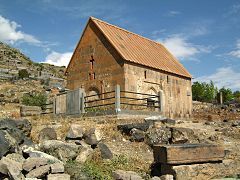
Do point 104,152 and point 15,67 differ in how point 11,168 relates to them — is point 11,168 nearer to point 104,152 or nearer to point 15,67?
point 104,152

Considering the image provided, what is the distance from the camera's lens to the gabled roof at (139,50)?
2232 centimetres

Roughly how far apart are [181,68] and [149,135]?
760 inches

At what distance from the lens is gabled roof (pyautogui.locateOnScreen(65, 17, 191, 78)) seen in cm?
2232

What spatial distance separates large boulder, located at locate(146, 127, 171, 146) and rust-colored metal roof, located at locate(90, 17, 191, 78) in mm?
10567

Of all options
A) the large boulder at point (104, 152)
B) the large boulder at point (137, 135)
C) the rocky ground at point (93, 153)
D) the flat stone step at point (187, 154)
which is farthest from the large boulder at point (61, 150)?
the large boulder at point (137, 135)

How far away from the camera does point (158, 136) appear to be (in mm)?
10711

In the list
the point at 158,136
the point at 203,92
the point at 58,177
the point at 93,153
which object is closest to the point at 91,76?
the point at 158,136

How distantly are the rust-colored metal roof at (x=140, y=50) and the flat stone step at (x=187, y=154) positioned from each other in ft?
43.9

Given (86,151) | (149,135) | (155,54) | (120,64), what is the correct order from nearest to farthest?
1. (86,151)
2. (149,135)
3. (120,64)
4. (155,54)

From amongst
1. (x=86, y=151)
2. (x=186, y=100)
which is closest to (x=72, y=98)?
(x=86, y=151)

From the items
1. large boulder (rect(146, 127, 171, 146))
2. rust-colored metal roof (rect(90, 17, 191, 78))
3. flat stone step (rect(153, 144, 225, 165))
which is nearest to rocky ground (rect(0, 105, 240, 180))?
large boulder (rect(146, 127, 171, 146))

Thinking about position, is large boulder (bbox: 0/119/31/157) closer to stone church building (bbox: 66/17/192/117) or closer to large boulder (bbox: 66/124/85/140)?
large boulder (bbox: 66/124/85/140)

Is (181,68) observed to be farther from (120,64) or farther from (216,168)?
(216,168)

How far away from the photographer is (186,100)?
28.3 meters
